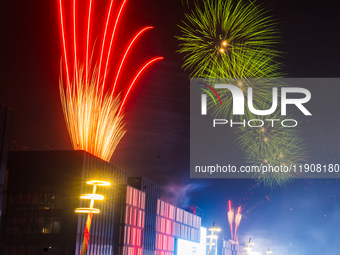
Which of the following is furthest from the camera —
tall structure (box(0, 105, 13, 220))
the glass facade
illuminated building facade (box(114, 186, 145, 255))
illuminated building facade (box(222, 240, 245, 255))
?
illuminated building facade (box(222, 240, 245, 255))

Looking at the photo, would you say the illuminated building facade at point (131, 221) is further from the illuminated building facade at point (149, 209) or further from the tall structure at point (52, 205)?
the tall structure at point (52, 205)

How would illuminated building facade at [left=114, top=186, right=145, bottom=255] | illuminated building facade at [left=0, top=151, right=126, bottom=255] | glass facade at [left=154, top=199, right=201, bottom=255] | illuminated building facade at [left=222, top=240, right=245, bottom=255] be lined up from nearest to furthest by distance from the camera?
illuminated building facade at [left=0, top=151, right=126, bottom=255]
illuminated building facade at [left=114, top=186, right=145, bottom=255]
glass facade at [left=154, top=199, right=201, bottom=255]
illuminated building facade at [left=222, top=240, right=245, bottom=255]

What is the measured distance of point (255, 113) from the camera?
112 ft

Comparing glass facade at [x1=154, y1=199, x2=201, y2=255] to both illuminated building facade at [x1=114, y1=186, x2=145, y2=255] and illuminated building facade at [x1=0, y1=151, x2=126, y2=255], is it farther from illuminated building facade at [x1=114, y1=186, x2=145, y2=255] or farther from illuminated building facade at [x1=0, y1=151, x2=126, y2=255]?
illuminated building facade at [x1=0, y1=151, x2=126, y2=255]

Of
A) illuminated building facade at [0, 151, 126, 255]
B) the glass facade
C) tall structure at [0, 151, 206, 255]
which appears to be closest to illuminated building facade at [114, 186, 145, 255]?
tall structure at [0, 151, 206, 255]

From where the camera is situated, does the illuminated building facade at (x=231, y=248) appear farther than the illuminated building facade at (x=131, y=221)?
Yes

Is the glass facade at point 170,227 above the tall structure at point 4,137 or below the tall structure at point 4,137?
below

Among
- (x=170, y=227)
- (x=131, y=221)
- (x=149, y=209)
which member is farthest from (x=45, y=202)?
(x=170, y=227)

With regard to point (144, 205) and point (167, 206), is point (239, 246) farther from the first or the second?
point (144, 205)

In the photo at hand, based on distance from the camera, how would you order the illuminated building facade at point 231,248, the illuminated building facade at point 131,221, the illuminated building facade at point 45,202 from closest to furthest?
the illuminated building facade at point 45,202 < the illuminated building facade at point 131,221 < the illuminated building facade at point 231,248

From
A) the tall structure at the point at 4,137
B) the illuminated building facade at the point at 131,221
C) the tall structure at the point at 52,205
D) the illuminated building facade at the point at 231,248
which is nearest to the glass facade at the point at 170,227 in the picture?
the illuminated building facade at the point at 131,221

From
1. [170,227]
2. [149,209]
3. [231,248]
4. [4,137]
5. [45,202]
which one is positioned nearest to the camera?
[4,137]

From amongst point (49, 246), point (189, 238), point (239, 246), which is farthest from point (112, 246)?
point (239, 246)

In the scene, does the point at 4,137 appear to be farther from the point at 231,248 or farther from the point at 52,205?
the point at 231,248
